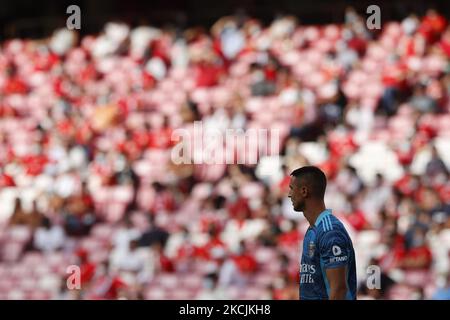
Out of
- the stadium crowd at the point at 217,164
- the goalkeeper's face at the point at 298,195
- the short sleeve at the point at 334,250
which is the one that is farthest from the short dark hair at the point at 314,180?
the stadium crowd at the point at 217,164

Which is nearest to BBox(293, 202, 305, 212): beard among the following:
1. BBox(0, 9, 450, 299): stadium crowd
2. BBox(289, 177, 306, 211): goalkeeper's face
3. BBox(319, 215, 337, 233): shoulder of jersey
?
BBox(289, 177, 306, 211): goalkeeper's face

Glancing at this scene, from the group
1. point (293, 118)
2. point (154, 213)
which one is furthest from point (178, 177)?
point (293, 118)

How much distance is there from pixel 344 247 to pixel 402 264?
6.72 metres

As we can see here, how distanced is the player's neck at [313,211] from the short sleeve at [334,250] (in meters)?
0.16

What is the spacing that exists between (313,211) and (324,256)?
0.26 meters

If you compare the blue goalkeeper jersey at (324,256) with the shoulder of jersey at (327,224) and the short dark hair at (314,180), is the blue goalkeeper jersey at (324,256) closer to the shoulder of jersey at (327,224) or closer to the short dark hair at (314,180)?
the shoulder of jersey at (327,224)

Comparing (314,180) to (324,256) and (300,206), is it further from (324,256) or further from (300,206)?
(324,256)

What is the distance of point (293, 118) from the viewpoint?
13.4 metres

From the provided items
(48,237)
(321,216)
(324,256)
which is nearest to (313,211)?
(321,216)

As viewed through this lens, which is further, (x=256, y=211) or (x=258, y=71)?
(x=258, y=71)

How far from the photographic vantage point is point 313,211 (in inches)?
187
